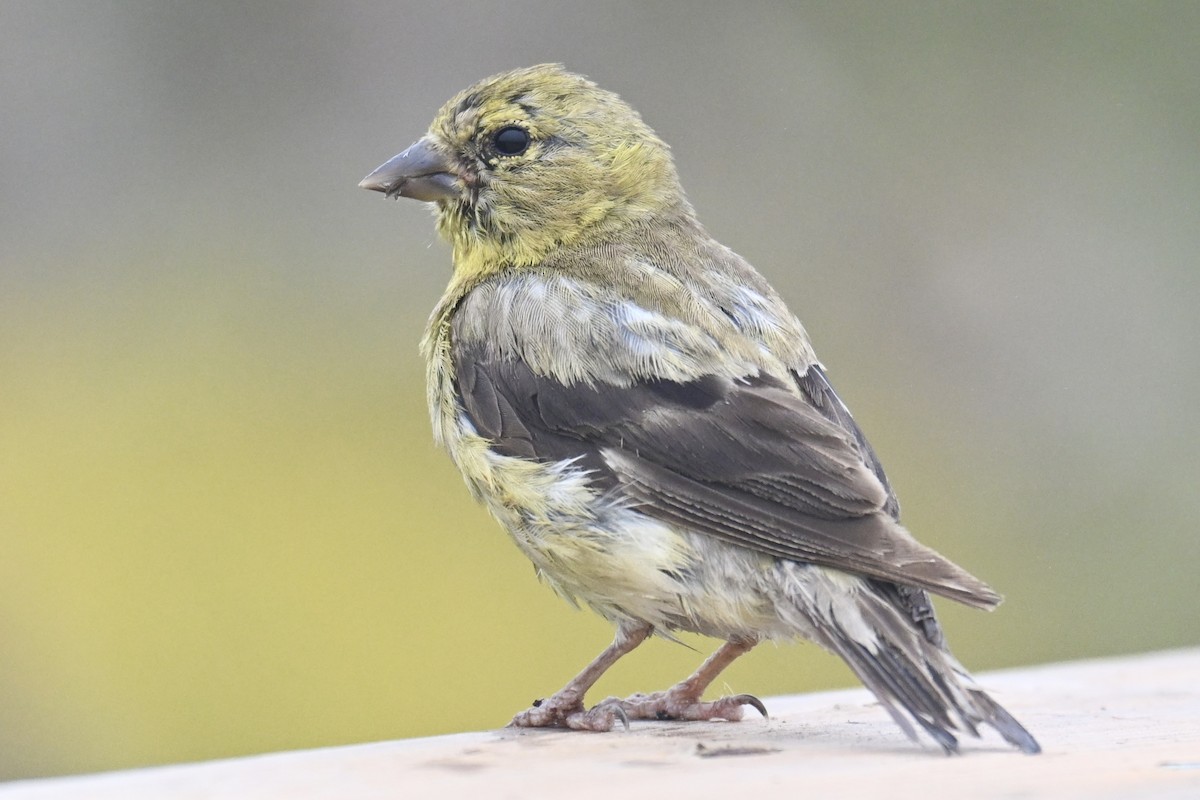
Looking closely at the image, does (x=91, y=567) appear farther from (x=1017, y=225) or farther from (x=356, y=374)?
(x=1017, y=225)

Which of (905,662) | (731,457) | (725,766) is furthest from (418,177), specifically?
(725,766)

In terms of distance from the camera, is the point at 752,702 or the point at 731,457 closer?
the point at 731,457

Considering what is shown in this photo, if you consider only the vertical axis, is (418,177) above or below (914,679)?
above

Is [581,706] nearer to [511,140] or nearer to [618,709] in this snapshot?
[618,709]

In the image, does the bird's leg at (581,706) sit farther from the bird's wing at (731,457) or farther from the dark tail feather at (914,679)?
the dark tail feather at (914,679)

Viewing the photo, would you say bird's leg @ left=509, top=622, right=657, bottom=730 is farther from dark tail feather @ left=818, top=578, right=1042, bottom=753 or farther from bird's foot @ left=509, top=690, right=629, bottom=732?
dark tail feather @ left=818, top=578, right=1042, bottom=753

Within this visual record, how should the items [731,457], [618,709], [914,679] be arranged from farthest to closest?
1. [618,709]
2. [731,457]
3. [914,679]

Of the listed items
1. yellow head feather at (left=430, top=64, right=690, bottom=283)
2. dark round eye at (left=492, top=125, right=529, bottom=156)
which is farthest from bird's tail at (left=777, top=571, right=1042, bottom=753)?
dark round eye at (left=492, top=125, right=529, bottom=156)

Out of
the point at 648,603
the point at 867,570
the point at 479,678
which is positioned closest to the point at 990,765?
the point at 867,570
